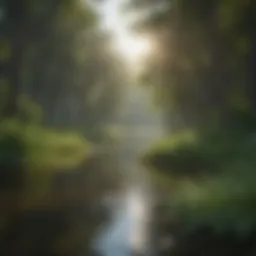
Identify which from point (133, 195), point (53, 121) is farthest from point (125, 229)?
point (53, 121)

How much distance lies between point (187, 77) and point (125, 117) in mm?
159

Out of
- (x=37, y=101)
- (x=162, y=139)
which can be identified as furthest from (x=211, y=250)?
(x=37, y=101)

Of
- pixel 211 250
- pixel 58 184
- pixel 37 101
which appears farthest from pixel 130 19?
pixel 211 250

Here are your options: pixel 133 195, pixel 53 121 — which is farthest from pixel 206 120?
pixel 53 121

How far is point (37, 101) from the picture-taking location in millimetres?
1282

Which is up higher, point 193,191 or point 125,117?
point 125,117

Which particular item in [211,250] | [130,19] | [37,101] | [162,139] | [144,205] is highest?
[130,19]

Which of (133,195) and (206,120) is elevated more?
(206,120)

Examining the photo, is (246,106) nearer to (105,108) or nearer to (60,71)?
(105,108)

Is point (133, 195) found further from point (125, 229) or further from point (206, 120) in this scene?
point (206, 120)

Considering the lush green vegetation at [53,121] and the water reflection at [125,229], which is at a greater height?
the lush green vegetation at [53,121]

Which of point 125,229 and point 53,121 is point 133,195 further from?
point 53,121

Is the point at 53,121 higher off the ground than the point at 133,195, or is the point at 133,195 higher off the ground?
the point at 53,121

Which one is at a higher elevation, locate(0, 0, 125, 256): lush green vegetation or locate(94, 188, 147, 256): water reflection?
locate(0, 0, 125, 256): lush green vegetation
